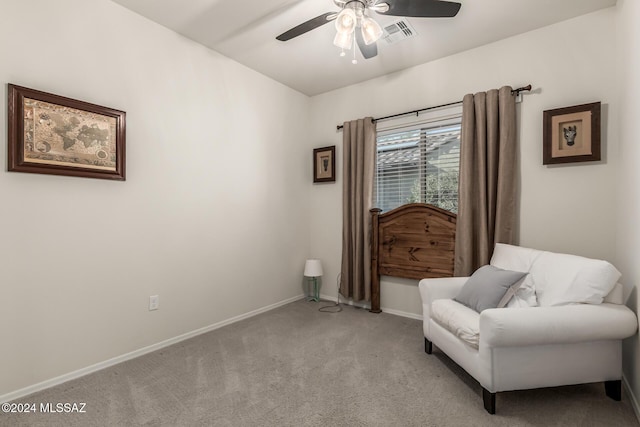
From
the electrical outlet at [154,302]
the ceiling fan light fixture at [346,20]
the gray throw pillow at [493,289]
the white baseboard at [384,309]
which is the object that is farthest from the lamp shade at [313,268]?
the ceiling fan light fixture at [346,20]

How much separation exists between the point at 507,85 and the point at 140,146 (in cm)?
315

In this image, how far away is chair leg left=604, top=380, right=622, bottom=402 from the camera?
A: 186 centimetres

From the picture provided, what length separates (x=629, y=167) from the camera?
2.07 metres

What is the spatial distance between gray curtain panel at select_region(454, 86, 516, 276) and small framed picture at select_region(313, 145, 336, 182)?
4.96 ft

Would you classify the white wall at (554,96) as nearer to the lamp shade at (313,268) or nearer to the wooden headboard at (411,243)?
the wooden headboard at (411,243)

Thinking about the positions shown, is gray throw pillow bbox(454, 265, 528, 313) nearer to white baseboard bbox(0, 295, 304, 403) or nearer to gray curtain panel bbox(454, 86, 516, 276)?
gray curtain panel bbox(454, 86, 516, 276)

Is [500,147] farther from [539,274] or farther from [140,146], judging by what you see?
[140,146]

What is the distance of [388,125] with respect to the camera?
11.9 ft

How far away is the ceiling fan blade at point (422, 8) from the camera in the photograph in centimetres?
190

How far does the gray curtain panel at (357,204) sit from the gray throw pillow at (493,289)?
1.49 m

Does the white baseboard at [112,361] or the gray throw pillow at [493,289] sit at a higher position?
the gray throw pillow at [493,289]

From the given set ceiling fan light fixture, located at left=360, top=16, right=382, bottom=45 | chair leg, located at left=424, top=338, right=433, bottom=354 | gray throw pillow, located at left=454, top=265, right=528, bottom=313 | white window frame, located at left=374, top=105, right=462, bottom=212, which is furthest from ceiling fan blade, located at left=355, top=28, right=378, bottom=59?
chair leg, located at left=424, top=338, right=433, bottom=354

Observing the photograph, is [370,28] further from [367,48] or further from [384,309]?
[384,309]

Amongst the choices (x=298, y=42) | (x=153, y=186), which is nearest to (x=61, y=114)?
(x=153, y=186)
